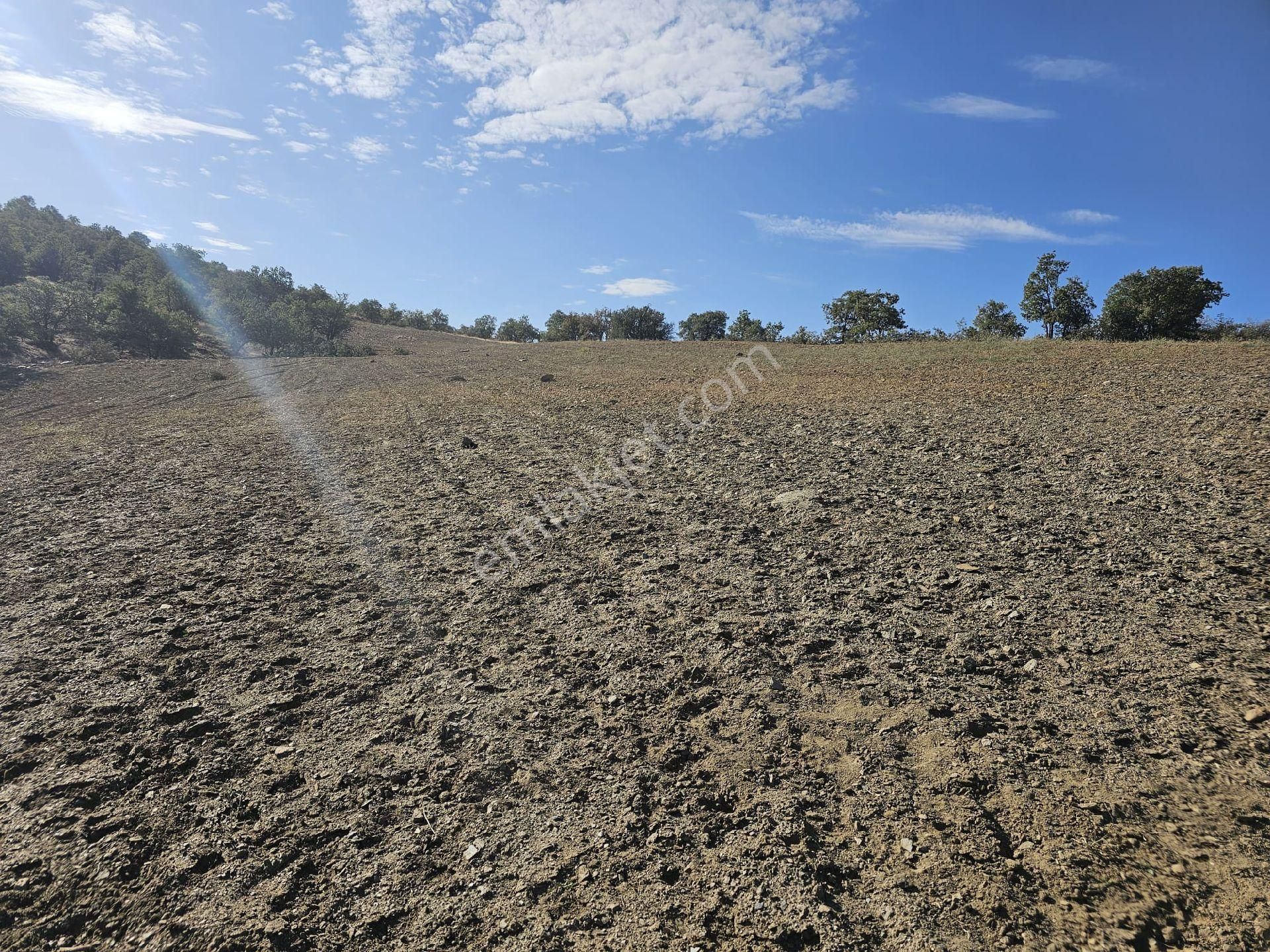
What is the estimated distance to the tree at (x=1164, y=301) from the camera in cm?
2200

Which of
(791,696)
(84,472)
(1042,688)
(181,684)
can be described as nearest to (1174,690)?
(1042,688)

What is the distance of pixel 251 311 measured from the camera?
33.7m

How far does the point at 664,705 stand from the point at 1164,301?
29.5m

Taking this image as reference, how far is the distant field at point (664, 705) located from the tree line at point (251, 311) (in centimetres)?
1760

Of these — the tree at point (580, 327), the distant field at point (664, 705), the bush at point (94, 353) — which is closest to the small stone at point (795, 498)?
the distant field at point (664, 705)

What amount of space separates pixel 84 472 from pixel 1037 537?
37.3 ft

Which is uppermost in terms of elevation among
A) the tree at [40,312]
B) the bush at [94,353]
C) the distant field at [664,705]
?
the tree at [40,312]

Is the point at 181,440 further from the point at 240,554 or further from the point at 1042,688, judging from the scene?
the point at 1042,688

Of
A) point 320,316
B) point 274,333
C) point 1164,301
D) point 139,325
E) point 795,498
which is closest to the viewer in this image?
point 795,498

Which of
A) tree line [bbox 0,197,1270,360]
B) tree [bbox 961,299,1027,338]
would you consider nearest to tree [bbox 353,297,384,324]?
tree line [bbox 0,197,1270,360]

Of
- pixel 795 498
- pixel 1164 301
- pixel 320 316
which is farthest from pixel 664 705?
pixel 320 316

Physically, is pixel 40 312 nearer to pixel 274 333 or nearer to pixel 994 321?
pixel 274 333

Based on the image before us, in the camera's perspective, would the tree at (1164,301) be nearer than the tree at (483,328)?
Yes

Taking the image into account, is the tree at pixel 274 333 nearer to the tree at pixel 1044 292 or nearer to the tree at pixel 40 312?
the tree at pixel 40 312
